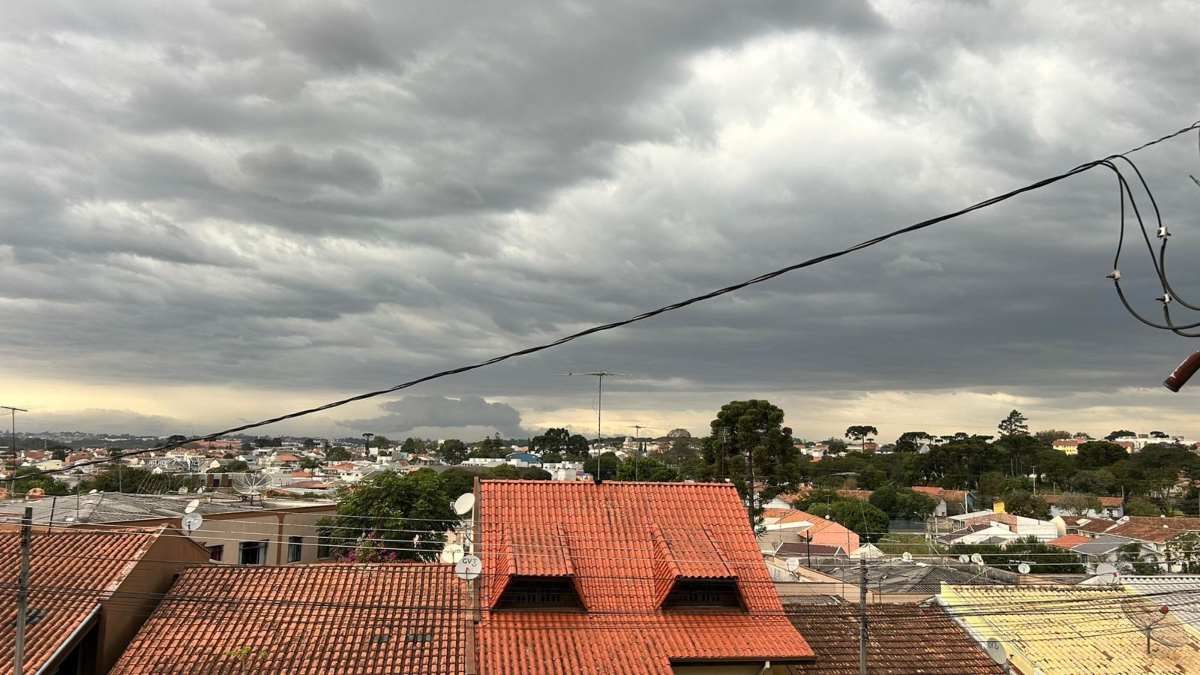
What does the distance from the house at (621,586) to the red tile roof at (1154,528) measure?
46650 millimetres

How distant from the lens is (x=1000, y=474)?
400ft

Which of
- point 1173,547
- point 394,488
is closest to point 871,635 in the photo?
point 1173,547

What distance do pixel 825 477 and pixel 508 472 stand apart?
47.3 metres

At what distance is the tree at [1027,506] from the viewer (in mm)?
88844

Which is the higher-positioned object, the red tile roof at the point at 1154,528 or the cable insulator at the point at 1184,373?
the cable insulator at the point at 1184,373

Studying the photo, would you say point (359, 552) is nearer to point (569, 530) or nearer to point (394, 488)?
point (394, 488)

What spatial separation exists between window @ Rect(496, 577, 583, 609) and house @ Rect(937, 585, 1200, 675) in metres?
10.5

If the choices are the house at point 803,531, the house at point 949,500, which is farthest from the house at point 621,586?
the house at point 949,500

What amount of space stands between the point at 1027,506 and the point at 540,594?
281 ft

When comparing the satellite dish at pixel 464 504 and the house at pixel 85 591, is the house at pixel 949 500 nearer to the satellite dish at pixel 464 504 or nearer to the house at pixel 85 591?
the satellite dish at pixel 464 504

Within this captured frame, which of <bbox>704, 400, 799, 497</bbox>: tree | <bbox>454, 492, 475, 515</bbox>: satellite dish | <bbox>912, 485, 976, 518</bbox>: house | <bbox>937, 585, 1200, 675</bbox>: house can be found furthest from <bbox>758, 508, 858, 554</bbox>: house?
<bbox>912, 485, 976, 518</bbox>: house

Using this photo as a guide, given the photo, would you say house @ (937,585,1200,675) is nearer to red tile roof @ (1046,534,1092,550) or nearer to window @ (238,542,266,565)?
window @ (238,542,266,565)

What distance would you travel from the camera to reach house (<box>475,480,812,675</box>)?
57.6 ft

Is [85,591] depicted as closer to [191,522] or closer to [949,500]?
[191,522]
